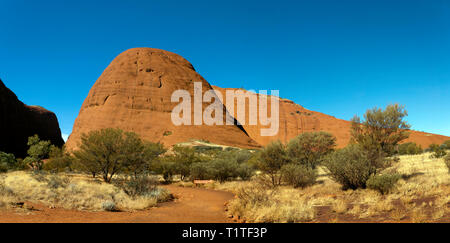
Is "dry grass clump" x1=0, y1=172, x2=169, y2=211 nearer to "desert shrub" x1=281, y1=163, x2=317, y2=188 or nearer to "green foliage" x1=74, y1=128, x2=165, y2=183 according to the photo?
"green foliage" x1=74, y1=128, x2=165, y2=183

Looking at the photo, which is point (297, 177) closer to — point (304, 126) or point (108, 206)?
point (108, 206)

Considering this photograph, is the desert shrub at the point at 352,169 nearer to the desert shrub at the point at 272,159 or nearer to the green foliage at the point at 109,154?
the desert shrub at the point at 272,159

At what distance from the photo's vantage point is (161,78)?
188 feet

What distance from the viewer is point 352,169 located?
466 inches

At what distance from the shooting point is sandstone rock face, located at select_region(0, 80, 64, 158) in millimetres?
48938

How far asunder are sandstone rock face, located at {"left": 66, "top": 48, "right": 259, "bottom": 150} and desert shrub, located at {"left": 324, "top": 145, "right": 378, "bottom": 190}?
3744 centimetres

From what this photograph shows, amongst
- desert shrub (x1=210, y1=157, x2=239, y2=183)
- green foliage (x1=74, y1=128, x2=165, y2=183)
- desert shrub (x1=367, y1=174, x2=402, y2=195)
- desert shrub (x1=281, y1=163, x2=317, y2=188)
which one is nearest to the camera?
desert shrub (x1=367, y1=174, x2=402, y2=195)

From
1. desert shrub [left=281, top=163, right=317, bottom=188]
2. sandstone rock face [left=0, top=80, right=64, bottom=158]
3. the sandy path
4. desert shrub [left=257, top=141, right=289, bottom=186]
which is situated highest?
sandstone rock face [left=0, top=80, right=64, bottom=158]

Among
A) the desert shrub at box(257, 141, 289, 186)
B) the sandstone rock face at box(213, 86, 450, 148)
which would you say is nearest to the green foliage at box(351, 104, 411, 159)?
the desert shrub at box(257, 141, 289, 186)

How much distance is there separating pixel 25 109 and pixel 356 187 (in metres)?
67.6

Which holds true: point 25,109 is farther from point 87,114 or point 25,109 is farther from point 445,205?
point 445,205

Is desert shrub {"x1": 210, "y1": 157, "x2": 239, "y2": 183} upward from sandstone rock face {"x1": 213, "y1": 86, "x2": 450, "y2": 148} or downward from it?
downward

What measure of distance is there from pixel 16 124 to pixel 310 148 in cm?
5739
